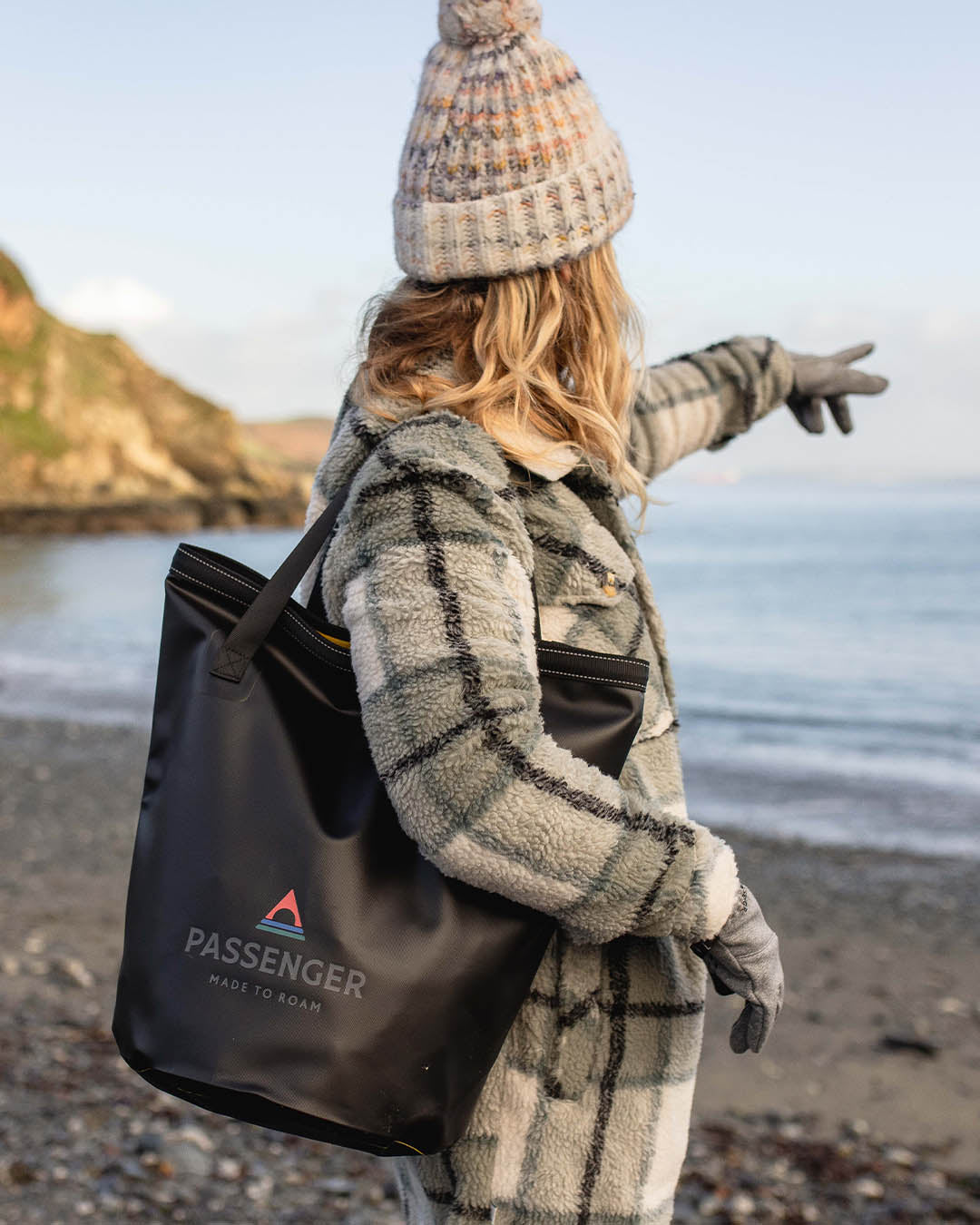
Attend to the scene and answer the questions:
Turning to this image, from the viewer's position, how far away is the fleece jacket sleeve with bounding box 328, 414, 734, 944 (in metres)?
1.22

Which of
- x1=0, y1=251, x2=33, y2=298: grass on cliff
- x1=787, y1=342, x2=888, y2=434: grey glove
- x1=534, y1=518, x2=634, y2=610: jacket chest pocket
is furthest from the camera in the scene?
x1=0, y1=251, x2=33, y2=298: grass on cliff

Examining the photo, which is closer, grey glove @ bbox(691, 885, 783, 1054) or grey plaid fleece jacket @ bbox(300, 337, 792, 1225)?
grey plaid fleece jacket @ bbox(300, 337, 792, 1225)

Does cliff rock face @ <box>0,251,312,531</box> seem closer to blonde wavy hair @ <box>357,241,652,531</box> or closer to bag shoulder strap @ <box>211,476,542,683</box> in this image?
blonde wavy hair @ <box>357,241,652,531</box>

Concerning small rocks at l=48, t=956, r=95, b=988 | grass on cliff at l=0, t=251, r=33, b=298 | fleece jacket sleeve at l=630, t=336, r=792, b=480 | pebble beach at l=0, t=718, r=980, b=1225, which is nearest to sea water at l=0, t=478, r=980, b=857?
fleece jacket sleeve at l=630, t=336, r=792, b=480

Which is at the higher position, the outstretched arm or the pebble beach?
the outstretched arm

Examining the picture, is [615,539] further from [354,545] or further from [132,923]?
[132,923]

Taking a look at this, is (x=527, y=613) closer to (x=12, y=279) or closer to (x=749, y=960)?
(x=749, y=960)

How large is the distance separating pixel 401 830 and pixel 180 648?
0.34m

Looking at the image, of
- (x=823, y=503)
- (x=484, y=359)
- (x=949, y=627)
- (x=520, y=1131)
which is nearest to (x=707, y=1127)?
(x=520, y=1131)

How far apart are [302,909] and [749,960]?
538 mm

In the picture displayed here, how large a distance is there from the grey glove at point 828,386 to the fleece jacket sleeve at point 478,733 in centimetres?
113

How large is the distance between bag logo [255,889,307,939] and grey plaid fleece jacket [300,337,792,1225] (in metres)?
0.16

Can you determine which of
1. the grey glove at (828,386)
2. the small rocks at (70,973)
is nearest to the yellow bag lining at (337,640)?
the grey glove at (828,386)

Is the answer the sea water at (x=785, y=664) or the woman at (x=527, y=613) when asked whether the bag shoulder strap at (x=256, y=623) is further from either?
the sea water at (x=785, y=664)
